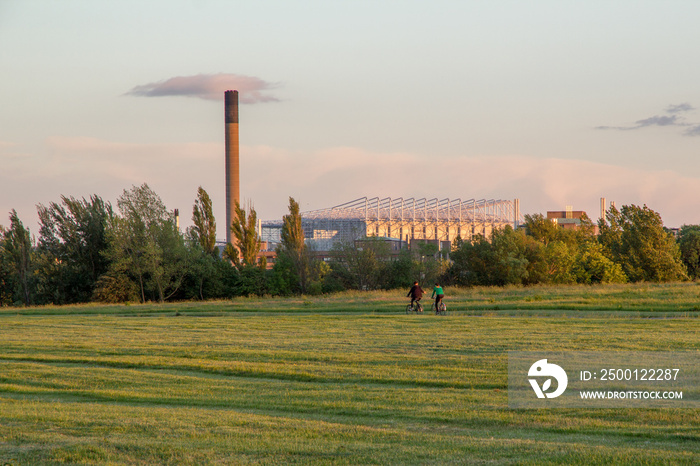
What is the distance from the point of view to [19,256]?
6075 cm

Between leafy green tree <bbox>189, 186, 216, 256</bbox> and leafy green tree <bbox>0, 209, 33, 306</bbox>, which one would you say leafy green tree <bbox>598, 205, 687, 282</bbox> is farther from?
leafy green tree <bbox>0, 209, 33, 306</bbox>

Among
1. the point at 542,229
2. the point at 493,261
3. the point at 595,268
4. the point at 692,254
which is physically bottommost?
the point at 595,268

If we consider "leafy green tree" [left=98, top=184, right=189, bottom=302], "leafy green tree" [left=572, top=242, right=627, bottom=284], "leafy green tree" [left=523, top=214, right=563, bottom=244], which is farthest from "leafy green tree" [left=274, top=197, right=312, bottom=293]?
"leafy green tree" [left=523, top=214, right=563, bottom=244]

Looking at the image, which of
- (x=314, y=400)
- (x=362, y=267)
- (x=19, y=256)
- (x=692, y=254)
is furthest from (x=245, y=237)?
(x=314, y=400)

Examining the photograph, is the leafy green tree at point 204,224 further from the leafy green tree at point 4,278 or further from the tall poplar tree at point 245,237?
the leafy green tree at point 4,278

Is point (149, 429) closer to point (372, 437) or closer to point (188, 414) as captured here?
point (188, 414)

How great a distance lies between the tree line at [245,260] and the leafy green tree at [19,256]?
0.09 metres

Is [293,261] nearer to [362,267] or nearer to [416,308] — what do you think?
[362,267]

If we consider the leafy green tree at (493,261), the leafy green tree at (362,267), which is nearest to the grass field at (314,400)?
the leafy green tree at (493,261)

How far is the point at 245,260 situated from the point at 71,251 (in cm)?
1606

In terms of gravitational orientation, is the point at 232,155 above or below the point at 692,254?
above

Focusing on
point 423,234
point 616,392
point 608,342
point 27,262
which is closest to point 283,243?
point 27,262

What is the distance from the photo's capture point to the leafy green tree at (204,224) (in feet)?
227

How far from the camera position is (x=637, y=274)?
68.0m
